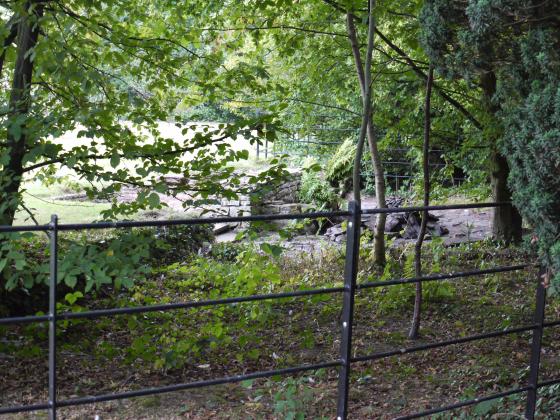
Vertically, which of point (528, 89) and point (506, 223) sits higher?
point (528, 89)

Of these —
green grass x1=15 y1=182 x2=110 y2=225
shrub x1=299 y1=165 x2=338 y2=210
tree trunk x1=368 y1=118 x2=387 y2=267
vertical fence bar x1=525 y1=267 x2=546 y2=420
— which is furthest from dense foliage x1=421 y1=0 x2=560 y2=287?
shrub x1=299 y1=165 x2=338 y2=210

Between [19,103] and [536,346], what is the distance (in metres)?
3.56

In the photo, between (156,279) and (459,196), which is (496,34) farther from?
(459,196)

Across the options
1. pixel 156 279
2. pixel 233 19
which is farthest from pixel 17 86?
pixel 156 279

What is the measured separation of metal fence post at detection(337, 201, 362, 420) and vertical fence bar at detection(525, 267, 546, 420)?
3.47ft

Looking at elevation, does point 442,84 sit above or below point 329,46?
below

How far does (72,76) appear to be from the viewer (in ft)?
13.3

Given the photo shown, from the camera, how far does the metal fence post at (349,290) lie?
111 inches

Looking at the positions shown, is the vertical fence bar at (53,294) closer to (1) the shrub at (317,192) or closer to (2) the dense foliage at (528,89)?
(2) the dense foliage at (528,89)

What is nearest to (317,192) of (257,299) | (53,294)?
(257,299)

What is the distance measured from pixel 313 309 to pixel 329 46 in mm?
3261

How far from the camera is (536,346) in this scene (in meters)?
3.41

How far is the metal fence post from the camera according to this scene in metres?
2.81

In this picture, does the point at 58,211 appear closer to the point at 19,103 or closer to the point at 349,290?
the point at 19,103
